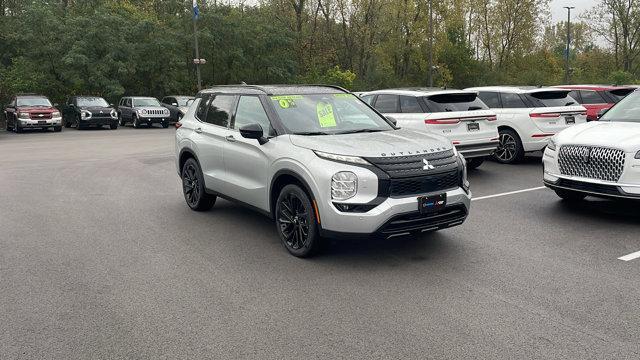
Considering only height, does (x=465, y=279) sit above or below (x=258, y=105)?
below

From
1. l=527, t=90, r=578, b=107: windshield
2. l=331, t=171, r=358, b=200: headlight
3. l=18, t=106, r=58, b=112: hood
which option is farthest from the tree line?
l=331, t=171, r=358, b=200: headlight

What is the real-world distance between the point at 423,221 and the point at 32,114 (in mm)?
24624

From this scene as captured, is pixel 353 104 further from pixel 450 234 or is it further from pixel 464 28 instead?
pixel 464 28

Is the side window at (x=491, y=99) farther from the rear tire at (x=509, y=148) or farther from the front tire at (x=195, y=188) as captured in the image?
the front tire at (x=195, y=188)

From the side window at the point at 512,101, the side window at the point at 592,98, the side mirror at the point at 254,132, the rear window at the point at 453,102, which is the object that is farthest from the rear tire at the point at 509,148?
the side mirror at the point at 254,132

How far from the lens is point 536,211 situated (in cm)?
780

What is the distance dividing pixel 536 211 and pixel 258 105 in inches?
159

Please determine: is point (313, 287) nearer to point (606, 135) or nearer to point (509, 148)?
Result: point (606, 135)

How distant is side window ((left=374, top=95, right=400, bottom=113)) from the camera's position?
36.4ft

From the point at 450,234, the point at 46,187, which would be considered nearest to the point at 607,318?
the point at 450,234

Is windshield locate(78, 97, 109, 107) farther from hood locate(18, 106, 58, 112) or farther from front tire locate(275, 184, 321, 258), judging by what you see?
front tire locate(275, 184, 321, 258)

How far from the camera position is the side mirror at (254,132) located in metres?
6.09

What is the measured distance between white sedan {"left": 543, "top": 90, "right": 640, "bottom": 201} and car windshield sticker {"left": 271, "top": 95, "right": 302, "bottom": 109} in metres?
3.62

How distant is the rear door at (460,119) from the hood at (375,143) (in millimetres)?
4057
